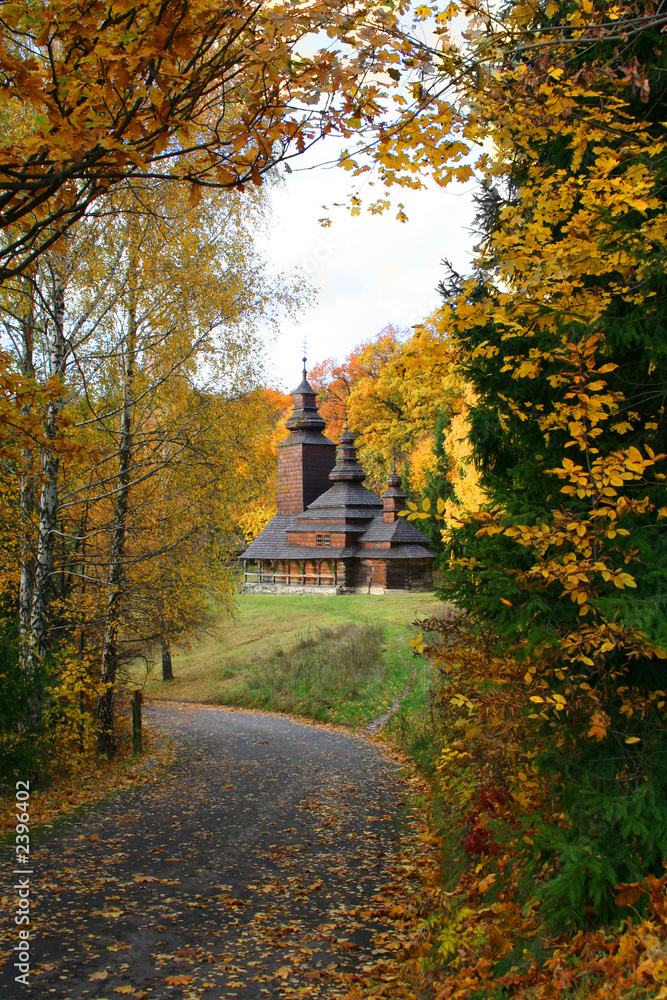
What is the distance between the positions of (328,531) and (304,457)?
17.5 ft

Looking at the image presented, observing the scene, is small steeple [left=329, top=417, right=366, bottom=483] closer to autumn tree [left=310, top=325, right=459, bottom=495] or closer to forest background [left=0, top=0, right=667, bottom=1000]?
autumn tree [left=310, top=325, right=459, bottom=495]

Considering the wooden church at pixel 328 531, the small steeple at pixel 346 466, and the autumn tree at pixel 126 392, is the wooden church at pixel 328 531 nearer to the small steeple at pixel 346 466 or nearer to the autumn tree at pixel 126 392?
the small steeple at pixel 346 466

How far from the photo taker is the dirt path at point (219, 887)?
5512 millimetres

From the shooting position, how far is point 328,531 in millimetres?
39125

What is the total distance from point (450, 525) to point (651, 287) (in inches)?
98.3

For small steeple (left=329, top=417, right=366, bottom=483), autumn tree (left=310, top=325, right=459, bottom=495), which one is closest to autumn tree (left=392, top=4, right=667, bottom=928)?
autumn tree (left=310, top=325, right=459, bottom=495)

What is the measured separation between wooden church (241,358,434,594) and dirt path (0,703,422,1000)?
2465 centimetres

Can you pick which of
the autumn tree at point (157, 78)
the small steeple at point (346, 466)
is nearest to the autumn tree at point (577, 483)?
the autumn tree at point (157, 78)

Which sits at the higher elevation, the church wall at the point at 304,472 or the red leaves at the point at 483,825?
the church wall at the point at 304,472

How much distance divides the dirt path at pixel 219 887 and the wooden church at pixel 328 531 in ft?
80.9

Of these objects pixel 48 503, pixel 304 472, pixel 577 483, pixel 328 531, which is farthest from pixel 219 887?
pixel 304 472

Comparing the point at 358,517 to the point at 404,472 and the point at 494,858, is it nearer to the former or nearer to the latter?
the point at 404,472

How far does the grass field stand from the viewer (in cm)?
1973

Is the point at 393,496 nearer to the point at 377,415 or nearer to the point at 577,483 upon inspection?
the point at 377,415
